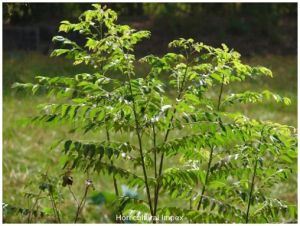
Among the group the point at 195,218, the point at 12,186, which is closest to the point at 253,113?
the point at 12,186

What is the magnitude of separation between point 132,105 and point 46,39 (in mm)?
13017

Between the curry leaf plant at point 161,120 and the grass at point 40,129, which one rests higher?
the curry leaf plant at point 161,120

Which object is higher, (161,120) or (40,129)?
(161,120)

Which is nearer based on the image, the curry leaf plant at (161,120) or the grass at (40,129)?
the curry leaf plant at (161,120)

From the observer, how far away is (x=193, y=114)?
3590mm

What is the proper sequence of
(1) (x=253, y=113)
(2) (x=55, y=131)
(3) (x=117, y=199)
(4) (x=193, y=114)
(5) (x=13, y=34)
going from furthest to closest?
1. (5) (x=13, y=34)
2. (1) (x=253, y=113)
3. (2) (x=55, y=131)
4. (3) (x=117, y=199)
5. (4) (x=193, y=114)

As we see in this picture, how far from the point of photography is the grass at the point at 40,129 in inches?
296

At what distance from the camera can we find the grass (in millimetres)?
7508

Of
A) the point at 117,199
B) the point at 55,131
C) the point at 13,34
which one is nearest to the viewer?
the point at 117,199

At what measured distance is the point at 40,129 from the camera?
10.6m

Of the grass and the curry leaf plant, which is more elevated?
the curry leaf plant

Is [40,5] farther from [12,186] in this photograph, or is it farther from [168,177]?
[168,177]

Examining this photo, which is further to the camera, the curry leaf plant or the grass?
the grass

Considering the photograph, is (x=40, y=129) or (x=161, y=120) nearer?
(x=161, y=120)
